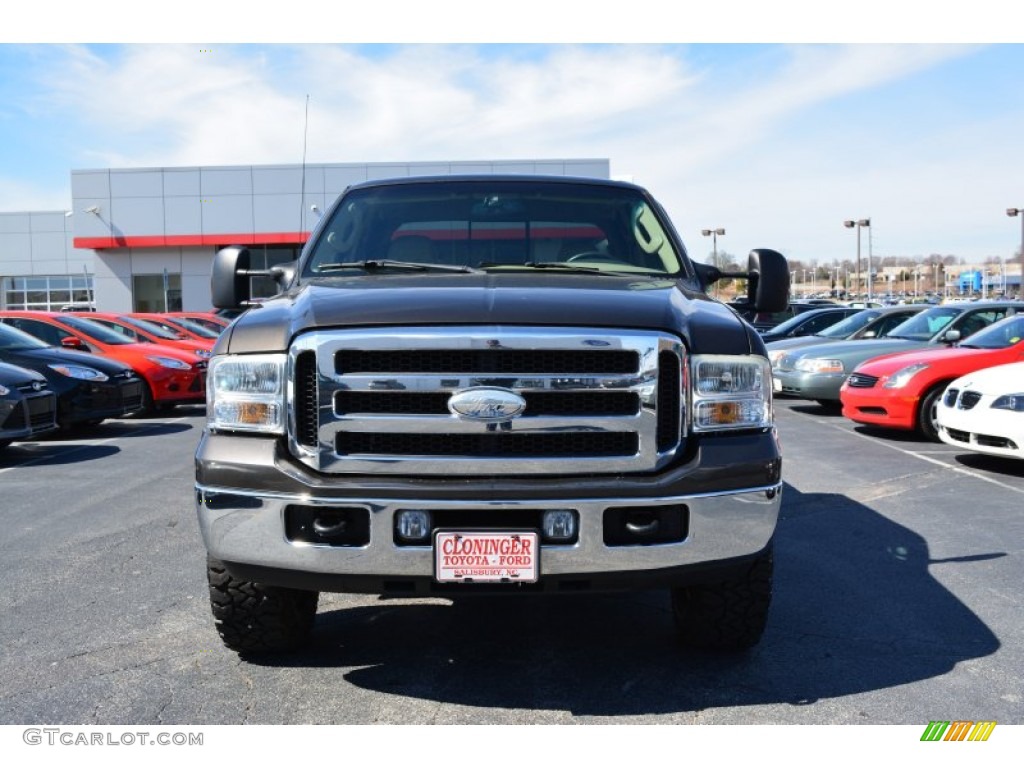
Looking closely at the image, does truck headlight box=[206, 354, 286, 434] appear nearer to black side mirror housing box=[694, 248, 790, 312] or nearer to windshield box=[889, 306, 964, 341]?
black side mirror housing box=[694, 248, 790, 312]

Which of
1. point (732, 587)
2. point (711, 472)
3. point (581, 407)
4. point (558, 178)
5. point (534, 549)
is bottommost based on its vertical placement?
point (732, 587)

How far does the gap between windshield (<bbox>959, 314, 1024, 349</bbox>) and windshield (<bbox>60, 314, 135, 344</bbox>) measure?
11.4 meters

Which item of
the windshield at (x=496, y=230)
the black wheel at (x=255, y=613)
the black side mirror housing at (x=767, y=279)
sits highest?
the windshield at (x=496, y=230)

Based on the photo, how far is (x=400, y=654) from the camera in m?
3.94

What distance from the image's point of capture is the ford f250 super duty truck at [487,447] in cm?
321

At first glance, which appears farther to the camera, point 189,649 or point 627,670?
point 189,649

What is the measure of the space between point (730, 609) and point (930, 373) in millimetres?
7636

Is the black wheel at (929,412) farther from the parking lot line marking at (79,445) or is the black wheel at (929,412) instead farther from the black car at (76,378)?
the black car at (76,378)

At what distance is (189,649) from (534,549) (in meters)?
1.70

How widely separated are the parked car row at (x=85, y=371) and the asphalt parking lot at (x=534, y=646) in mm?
3312

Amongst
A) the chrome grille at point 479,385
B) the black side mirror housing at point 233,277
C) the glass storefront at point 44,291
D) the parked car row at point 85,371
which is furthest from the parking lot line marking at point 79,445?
the glass storefront at point 44,291

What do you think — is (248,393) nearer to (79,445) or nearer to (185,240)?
(79,445)
